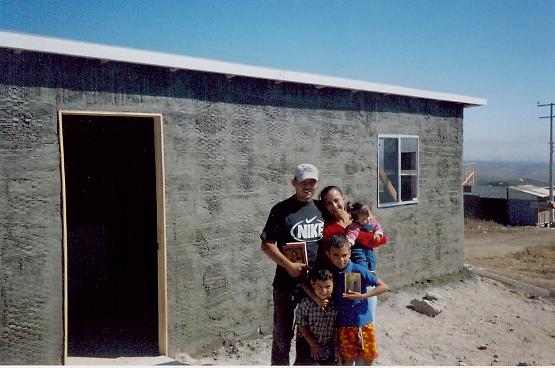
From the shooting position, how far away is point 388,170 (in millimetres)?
7922

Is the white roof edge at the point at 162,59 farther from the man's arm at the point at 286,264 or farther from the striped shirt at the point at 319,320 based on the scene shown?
the striped shirt at the point at 319,320

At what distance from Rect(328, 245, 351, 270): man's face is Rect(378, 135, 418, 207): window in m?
4.44

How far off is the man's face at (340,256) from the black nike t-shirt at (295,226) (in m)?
0.17

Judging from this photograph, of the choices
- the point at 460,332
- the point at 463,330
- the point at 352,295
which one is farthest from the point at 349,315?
the point at 463,330

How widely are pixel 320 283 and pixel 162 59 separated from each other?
A: 2.85 m

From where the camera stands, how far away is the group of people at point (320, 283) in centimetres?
339

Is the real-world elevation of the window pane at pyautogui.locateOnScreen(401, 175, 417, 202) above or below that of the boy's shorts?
above

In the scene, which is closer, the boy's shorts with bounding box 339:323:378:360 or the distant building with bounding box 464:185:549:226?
the boy's shorts with bounding box 339:323:378:360

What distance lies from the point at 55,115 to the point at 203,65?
159 cm

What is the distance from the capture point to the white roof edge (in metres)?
4.06

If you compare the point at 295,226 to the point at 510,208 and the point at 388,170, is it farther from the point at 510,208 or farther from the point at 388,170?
the point at 510,208

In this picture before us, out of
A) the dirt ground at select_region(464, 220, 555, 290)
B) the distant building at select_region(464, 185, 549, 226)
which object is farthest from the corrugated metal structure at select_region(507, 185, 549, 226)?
the dirt ground at select_region(464, 220, 555, 290)

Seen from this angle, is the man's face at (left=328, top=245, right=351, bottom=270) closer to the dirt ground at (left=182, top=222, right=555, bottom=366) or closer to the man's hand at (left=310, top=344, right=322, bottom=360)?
the man's hand at (left=310, top=344, right=322, bottom=360)


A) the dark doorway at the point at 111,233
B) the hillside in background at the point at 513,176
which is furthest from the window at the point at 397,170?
the hillside in background at the point at 513,176
